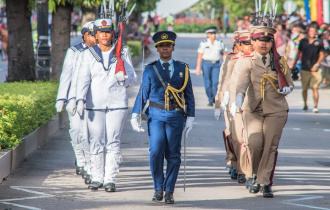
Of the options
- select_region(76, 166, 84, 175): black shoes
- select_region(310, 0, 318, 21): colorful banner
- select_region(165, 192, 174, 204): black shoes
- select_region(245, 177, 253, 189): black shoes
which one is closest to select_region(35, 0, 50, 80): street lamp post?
select_region(76, 166, 84, 175): black shoes

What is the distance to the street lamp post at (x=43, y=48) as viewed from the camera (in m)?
21.4

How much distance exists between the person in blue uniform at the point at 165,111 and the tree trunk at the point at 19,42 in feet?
31.7

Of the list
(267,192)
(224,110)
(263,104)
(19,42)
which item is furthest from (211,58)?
(267,192)

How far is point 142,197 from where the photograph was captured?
9.25 meters

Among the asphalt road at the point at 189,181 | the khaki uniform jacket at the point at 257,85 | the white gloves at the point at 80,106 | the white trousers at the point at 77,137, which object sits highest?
the khaki uniform jacket at the point at 257,85

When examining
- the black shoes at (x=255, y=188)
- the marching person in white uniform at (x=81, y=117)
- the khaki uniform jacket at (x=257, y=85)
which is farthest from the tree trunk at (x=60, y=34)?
the black shoes at (x=255, y=188)

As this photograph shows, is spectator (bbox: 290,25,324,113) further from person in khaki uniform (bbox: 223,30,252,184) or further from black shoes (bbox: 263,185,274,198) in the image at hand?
black shoes (bbox: 263,185,274,198)

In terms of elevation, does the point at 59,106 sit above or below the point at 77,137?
above

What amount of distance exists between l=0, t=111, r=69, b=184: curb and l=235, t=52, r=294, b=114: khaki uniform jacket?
2971 mm

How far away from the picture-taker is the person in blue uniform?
8.94m

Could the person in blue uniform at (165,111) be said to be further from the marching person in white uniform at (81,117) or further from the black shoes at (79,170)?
the black shoes at (79,170)

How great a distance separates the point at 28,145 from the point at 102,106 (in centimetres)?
283

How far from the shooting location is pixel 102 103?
31.3 feet

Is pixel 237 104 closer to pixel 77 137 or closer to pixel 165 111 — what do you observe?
pixel 165 111
